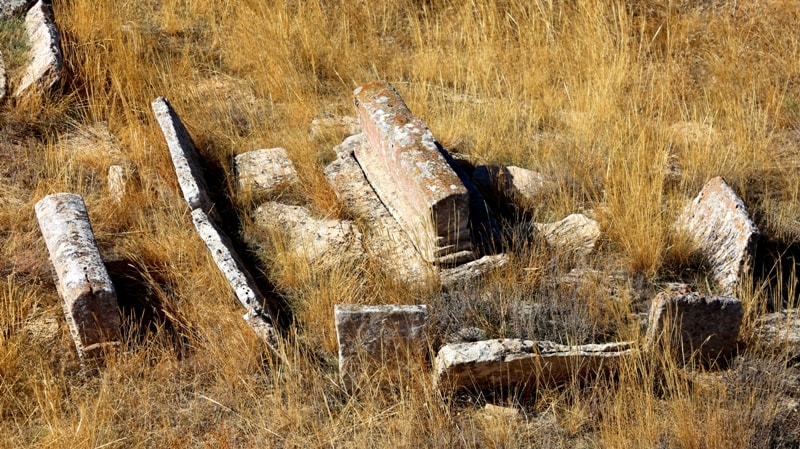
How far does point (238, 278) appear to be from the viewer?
4984 mm

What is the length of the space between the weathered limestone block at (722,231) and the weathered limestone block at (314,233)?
2155 mm

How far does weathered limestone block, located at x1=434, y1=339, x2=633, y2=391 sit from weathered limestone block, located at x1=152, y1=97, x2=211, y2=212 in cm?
223

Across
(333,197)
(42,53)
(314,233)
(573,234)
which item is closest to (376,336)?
(314,233)

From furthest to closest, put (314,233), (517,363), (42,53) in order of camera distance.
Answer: (42,53) < (314,233) < (517,363)

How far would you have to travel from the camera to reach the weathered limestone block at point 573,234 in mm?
5562

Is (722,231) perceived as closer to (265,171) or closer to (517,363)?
(517,363)

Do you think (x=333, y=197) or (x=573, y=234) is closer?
(x=573, y=234)

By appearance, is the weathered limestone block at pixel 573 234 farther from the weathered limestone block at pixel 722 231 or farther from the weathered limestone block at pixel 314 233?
the weathered limestone block at pixel 314 233

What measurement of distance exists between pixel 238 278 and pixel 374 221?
1.27m

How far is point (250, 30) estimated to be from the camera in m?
8.25

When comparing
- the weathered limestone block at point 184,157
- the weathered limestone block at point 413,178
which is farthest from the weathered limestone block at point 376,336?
the weathered limestone block at point 184,157

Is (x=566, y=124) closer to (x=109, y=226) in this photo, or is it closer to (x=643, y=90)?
(x=643, y=90)

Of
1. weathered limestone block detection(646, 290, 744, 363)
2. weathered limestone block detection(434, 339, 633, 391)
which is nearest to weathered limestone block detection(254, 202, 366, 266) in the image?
weathered limestone block detection(434, 339, 633, 391)

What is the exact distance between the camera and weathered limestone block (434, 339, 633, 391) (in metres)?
4.38
